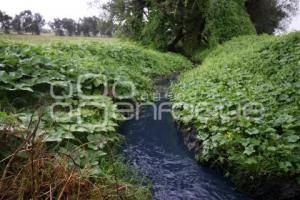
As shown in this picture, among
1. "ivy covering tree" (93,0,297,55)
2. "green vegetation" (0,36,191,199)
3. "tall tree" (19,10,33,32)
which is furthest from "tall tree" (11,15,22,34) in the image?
"green vegetation" (0,36,191,199)

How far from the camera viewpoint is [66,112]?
532cm

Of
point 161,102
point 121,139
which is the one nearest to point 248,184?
point 121,139

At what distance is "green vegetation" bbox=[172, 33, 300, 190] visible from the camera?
161 inches

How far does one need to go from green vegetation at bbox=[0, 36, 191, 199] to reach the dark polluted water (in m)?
0.34

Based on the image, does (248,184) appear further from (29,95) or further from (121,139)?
(29,95)

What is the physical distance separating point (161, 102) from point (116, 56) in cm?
387

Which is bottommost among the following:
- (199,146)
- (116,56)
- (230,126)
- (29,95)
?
(199,146)

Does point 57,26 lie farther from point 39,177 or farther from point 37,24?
point 39,177

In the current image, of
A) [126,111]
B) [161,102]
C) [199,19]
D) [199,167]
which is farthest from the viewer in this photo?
[199,19]

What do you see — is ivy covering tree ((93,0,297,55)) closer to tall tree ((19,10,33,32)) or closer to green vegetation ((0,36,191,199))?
green vegetation ((0,36,191,199))

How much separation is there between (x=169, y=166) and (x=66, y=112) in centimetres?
188

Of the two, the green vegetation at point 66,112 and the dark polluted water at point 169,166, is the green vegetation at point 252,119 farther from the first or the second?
the green vegetation at point 66,112

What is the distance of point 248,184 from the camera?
4223 mm

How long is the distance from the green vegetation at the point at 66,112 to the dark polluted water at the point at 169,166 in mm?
336
